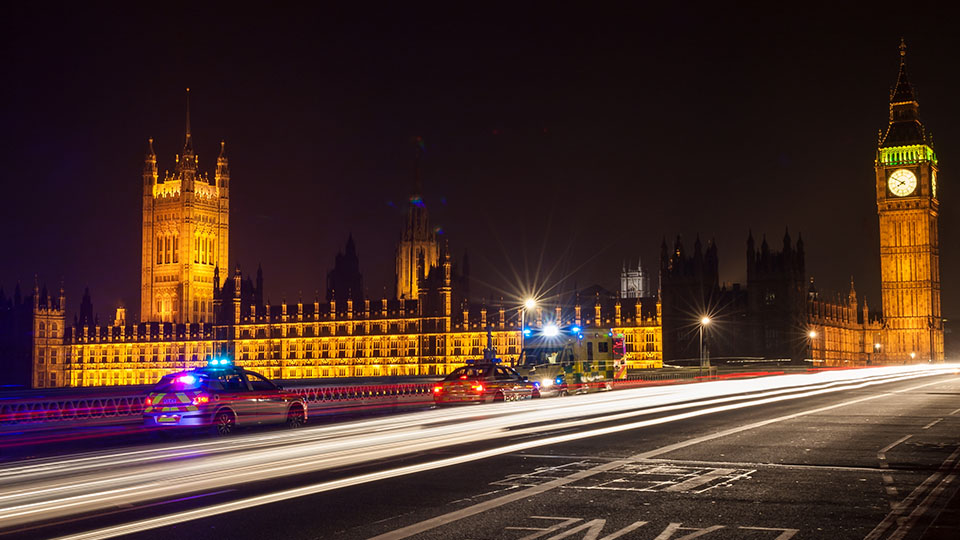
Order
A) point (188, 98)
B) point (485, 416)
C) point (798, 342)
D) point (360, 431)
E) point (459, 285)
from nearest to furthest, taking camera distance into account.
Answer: point (360, 431)
point (485, 416)
point (798, 342)
point (459, 285)
point (188, 98)

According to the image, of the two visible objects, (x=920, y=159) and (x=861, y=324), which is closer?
(x=861, y=324)

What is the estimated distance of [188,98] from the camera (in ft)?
593

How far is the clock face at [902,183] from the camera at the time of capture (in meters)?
151

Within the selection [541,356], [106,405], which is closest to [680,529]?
[106,405]

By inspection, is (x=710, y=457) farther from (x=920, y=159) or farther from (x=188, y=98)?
(x=188, y=98)

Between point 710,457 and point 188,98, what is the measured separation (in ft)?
574

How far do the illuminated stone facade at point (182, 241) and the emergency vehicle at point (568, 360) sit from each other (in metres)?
123

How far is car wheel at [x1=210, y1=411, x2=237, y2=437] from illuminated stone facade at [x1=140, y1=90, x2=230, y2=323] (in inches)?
5560

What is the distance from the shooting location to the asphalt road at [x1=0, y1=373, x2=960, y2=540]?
11062 millimetres

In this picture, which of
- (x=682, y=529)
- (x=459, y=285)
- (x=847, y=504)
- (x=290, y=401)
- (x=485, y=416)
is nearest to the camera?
(x=682, y=529)

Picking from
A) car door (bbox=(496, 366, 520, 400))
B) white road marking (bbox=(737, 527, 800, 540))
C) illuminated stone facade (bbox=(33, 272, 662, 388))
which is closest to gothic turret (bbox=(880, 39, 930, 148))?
illuminated stone facade (bbox=(33, 272, 662, 388))

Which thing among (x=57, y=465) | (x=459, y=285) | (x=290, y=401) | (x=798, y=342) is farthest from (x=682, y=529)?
(x=459, y=285)

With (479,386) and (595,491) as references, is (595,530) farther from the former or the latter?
(479,386)

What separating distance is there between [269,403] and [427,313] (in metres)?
97.3
